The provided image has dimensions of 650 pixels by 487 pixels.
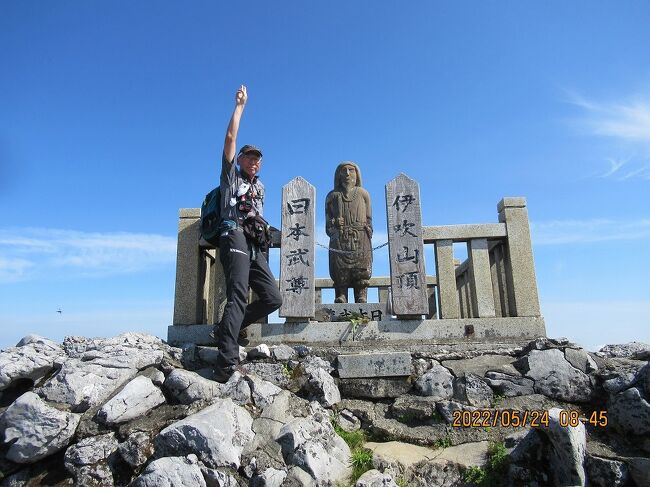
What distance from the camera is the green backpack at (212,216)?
16.2 ft

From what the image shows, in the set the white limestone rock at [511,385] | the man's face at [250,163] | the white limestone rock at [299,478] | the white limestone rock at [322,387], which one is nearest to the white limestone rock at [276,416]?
the white limestone rock at [322,387]

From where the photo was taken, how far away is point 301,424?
4078mm

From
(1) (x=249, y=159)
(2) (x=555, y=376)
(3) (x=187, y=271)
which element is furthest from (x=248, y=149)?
(2) (x=555, y=376)

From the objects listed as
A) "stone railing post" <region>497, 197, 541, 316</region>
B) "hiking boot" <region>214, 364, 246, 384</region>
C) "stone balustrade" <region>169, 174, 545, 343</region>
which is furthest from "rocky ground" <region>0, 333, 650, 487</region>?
"stone railing post" <region>497, 197, 541, 316</region>

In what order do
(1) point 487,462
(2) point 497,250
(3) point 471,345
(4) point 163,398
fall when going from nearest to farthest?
(1) point 487,462 < (4) point 163,398 < (3) point 471,345 < (2) point 497,250

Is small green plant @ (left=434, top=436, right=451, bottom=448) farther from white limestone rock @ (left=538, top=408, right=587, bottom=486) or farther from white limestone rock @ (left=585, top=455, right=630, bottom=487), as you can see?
white limestone rock @ (left=585, top=455, right=630, bottom=487)

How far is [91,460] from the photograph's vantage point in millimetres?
3590

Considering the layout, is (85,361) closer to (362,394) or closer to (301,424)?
(301,424)

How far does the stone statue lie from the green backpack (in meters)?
2.43

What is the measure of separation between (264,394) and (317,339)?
1505 millimetres

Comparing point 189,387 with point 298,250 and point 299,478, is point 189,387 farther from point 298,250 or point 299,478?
point 298,250

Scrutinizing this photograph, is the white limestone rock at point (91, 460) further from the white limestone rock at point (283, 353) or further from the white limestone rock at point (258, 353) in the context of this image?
the white limestone rock at point (283, 353)

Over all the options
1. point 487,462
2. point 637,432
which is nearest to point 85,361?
point 487,462

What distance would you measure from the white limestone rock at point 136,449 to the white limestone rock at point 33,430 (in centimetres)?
52
